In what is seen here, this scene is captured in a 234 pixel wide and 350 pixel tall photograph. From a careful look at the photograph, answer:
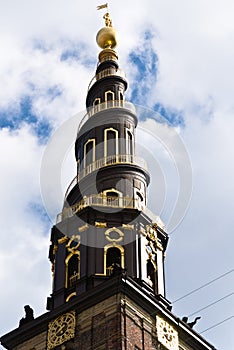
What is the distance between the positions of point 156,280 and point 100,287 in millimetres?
4823

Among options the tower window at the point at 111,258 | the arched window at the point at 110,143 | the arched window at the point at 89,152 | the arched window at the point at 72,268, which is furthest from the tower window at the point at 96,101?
the tower window at the point at 111,258

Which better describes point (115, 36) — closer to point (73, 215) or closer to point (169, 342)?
point (73, 215)

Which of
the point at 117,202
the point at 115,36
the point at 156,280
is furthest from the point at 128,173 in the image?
the point at 115,36

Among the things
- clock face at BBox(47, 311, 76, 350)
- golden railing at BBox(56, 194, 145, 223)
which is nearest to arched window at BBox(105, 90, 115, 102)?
golden railing at BBox(56, 194, 145, 223)

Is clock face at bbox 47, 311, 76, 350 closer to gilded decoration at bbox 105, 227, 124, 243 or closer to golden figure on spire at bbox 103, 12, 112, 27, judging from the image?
gilded decoration at bbox 105, 227, 124, 243

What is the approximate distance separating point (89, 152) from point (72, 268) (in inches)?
352

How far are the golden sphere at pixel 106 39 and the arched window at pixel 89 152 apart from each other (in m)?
11.2

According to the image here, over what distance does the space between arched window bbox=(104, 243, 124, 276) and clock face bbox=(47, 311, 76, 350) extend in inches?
141

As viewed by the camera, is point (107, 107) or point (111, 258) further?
point (107, 107)

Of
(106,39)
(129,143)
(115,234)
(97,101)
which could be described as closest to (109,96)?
(97,101)

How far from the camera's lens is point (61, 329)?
165 feet

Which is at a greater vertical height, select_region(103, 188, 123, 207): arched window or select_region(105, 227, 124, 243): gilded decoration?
select_region(103, 188, 123, 207): arched window

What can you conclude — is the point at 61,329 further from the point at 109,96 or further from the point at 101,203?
the point at 109,96

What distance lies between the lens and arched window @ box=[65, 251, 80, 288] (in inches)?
2111
